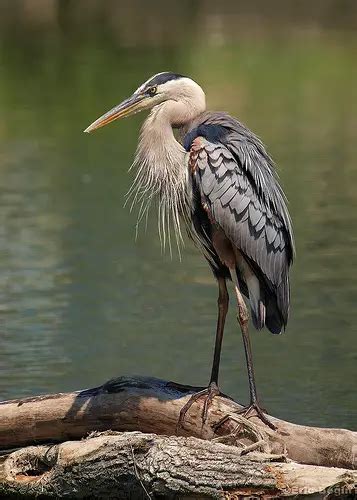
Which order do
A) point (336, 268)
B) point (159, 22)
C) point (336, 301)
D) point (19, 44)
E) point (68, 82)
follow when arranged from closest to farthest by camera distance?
point (336, 301)
point (336, 268)
point (68, 82)
point (19, 44)
point (159, 22)

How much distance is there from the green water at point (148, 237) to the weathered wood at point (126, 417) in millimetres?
1777

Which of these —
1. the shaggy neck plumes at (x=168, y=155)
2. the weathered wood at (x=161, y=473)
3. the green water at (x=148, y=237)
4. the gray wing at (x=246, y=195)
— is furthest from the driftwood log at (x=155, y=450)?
the green water at (x=148, y=237)

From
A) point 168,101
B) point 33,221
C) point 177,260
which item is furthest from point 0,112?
point 168,101

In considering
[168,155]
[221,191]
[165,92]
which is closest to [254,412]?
[221,191]

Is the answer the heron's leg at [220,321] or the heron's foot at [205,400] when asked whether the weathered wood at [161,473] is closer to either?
the heron's foot at [205,400]

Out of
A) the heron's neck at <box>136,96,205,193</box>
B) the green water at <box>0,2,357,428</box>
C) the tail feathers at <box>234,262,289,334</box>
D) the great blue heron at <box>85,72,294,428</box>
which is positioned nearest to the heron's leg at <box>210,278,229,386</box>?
the great blue heron at <box>85,72,294,428</box>

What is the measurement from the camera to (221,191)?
699 centimetres

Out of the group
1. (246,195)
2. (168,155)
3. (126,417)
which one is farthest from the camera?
(168,155)

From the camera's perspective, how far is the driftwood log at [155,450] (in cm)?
602

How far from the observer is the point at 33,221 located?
13.9 m

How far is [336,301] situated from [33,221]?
4.04 metres

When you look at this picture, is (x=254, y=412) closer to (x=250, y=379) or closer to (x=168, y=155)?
(x=250, y=379)

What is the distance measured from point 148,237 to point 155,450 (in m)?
7.34

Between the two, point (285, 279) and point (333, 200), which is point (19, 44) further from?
point (285, 279)
